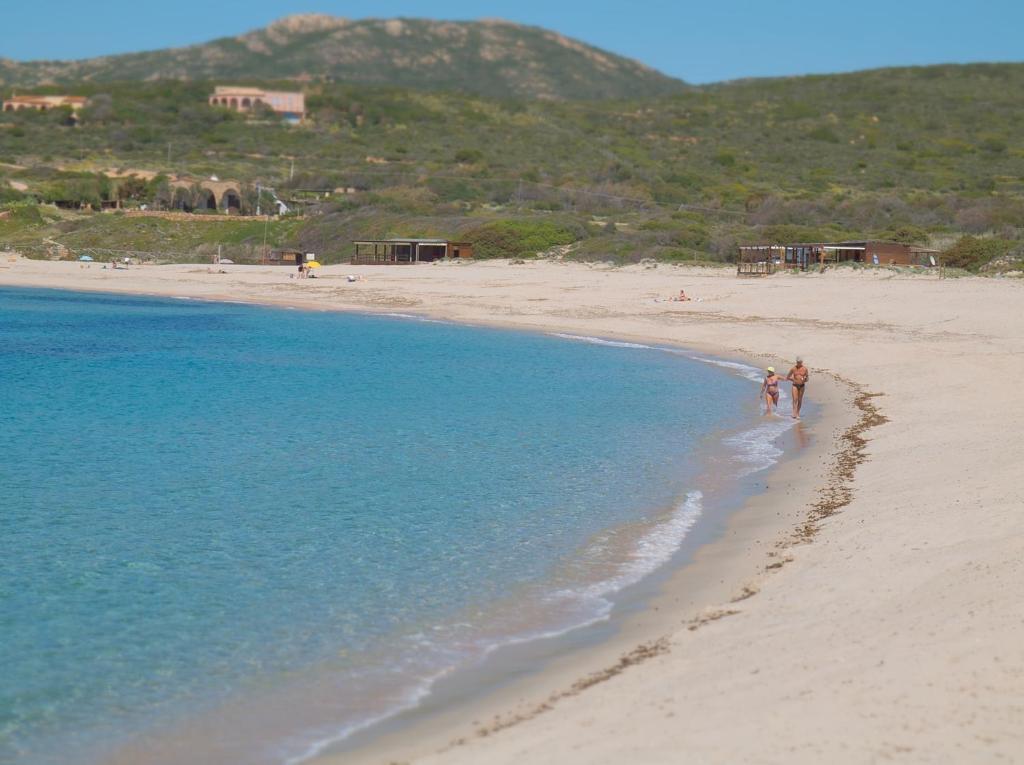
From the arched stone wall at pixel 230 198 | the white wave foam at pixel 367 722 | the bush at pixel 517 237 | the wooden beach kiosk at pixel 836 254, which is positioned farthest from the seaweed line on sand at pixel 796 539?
the arched stone wall at pixel 230 198

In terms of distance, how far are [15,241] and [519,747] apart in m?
75.1

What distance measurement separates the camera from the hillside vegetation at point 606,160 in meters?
67.2

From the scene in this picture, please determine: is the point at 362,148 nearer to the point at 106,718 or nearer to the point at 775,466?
the point at 775,466

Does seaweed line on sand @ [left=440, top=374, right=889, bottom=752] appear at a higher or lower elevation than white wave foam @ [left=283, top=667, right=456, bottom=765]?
higher

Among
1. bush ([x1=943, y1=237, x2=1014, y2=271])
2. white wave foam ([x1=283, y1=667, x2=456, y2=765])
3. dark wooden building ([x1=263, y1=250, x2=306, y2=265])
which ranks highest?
bush ([x1=943, y1=237, x2=1014, y2=271])

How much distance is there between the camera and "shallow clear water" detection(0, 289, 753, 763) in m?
9.21

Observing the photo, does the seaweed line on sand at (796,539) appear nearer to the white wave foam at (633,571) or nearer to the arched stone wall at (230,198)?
the white wave foam at (633,571)

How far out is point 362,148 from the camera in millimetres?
111000

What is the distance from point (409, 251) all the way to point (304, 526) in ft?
170

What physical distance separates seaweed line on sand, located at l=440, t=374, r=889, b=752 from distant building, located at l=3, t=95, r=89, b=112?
121666 mm

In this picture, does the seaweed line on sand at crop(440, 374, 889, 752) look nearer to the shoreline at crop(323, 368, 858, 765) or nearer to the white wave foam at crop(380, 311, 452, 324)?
the shoreline at crop(323, 368, 858, 765)

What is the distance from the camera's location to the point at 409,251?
6506 centimetres

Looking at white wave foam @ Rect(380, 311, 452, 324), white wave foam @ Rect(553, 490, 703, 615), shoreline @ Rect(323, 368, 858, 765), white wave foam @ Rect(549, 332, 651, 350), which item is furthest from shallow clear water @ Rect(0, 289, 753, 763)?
white wave foam @ Rect(380, 311, 452, 324)

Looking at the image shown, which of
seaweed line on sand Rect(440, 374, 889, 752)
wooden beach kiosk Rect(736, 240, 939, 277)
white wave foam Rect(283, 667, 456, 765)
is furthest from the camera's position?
wooden beach kiosk Rect(736, 240, 939, 277)
